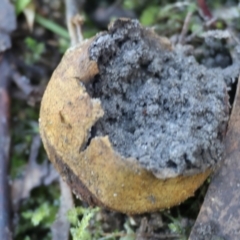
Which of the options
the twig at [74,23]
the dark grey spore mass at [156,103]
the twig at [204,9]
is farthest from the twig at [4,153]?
the twig at [204,9]

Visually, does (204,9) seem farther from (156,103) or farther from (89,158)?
(89,158)

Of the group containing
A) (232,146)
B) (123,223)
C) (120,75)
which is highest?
(120,75)

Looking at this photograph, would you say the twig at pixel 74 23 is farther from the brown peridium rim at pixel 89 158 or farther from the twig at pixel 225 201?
the twig at pixel 225 201

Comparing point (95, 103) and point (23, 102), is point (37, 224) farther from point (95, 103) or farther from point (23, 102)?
point (95, 103)

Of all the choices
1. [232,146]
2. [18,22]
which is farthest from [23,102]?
[232,146]

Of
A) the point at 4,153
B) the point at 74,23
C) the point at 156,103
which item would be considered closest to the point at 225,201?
the point at 156,103

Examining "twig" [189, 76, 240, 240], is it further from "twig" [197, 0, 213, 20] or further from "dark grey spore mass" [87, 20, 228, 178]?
"twig" [197, 0, 213, 20]
